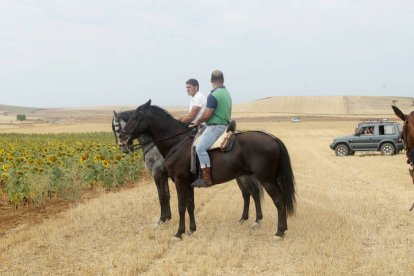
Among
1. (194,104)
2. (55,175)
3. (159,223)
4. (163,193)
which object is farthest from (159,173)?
(55,175)

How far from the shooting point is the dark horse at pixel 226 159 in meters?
8.43

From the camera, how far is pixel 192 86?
9414 millimetres

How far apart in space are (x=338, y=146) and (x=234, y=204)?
17.2 m

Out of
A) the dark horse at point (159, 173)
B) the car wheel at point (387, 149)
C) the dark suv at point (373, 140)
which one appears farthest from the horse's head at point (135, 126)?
the car wheel at point (387, 149)

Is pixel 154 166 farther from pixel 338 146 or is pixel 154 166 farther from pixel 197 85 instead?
pixel 338 146

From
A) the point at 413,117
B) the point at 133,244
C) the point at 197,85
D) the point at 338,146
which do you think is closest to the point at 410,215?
the point at 413,117

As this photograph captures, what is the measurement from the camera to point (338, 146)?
27.3 m

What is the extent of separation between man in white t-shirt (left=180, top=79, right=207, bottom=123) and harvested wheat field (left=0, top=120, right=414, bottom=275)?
6.74ft

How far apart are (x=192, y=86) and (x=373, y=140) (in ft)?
64.3

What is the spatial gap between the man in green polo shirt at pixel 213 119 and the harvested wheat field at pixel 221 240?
47.7 inches

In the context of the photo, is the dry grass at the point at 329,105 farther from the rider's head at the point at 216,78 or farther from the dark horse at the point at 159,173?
the rider's head at the point at 216,78

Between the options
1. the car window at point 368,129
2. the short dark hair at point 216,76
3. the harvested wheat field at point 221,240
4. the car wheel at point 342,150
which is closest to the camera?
the harvested wheat field at point 221,240

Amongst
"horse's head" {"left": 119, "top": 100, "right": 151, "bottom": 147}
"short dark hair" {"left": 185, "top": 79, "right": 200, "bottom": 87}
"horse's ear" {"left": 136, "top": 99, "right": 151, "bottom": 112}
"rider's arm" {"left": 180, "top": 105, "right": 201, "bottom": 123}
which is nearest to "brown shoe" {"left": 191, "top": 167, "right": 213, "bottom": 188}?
"rider's arm" {"left": 180, "top": 105, "right": 201, "bottom": 123}

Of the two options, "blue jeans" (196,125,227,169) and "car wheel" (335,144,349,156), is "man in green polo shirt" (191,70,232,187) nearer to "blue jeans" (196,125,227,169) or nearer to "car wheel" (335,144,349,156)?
"blue jeans" (196,125,227,169)
